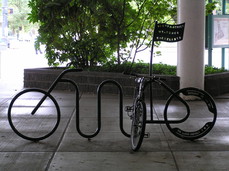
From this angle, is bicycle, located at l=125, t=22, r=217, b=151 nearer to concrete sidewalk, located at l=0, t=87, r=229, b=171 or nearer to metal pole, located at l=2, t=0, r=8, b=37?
concrete sidewalk, located at l=0, t=87, r=229, b=171

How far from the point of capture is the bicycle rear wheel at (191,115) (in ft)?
20.1

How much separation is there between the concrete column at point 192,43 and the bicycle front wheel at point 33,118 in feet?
10.1

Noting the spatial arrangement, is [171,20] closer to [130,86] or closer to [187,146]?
[130,86]

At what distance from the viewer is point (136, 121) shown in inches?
224

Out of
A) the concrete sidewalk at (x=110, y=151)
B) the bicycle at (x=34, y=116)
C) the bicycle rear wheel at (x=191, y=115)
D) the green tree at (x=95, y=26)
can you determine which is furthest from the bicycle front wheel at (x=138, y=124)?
the green tree at (x=95, y=26)

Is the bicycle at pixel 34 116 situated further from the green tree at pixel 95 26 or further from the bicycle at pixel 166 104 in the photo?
the green tree at pixel 95 26

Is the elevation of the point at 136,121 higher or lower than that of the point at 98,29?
lower

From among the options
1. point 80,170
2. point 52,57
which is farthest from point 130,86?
point 80,170

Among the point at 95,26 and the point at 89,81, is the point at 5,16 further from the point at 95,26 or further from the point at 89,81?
the point at 89,81

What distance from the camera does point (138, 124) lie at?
5633mm

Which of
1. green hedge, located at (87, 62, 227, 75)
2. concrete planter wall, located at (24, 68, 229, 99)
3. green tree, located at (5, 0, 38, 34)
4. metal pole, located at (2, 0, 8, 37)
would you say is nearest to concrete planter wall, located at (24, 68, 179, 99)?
concrete planter wall, located at (24, 68, 229, 99)

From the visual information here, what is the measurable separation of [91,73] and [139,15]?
2104 millimetres

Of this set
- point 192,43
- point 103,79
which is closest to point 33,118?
point 103,79

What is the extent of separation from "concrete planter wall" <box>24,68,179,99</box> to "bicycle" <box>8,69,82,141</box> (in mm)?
1486
